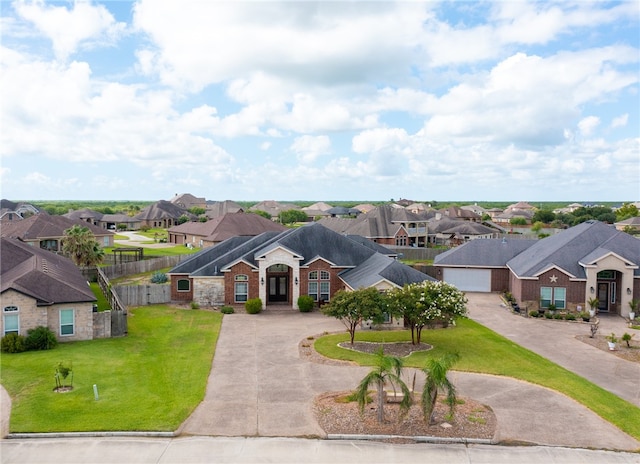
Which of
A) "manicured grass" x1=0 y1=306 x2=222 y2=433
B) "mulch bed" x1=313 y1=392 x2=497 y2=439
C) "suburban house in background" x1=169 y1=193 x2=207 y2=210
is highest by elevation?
"suburban house in background" x1=169 y1=193 x2=207 y2=210

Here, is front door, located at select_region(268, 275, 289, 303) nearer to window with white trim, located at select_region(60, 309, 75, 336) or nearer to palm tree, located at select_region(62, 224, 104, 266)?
window with white trim, located at select_region(60, 309, 75, 336)

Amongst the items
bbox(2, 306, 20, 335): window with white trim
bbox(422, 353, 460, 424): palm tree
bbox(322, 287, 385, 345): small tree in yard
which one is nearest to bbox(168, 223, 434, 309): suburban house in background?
bbox(322, 287, 385, 345): small tree in yard

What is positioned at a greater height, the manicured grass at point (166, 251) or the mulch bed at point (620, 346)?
the manicured grass at point (166, 251)

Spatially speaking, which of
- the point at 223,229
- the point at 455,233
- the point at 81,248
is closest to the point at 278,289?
the point at 81,248

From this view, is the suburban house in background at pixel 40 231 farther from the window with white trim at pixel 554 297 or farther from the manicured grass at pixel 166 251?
the window with white trim at pixel 554 297

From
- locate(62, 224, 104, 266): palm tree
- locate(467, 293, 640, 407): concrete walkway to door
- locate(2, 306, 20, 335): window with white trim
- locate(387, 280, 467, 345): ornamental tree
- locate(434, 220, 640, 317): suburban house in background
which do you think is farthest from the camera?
locate(62, 224, 104, 266): palm tree

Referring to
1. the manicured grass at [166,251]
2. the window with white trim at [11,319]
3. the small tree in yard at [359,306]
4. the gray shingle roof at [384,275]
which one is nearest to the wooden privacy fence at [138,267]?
the manicured grass at [166,251]
